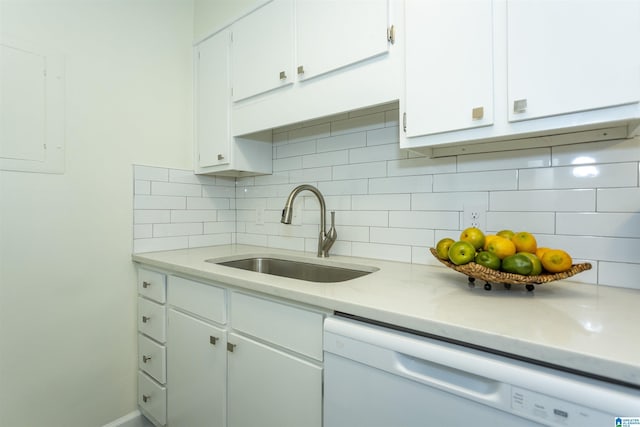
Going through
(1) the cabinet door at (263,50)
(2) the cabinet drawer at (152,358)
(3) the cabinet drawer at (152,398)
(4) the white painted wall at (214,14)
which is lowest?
(3) the cabinet drawer at (152,398)

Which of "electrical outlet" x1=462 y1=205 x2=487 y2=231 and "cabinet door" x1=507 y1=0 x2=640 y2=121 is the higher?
"cabinet door" x1=507 y1=0 x2=640 y2=121

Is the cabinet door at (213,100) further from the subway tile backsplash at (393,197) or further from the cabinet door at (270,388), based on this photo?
the cabinet door at (270,388)

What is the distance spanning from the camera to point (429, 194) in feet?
4.64

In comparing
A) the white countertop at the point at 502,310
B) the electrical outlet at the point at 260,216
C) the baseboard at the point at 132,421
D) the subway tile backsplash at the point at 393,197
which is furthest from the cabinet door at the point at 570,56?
the baseboard at the point at 132,421

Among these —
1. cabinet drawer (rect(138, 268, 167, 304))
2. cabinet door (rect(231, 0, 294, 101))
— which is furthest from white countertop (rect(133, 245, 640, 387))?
cabinet door (rect(231, 0, 294, 101))

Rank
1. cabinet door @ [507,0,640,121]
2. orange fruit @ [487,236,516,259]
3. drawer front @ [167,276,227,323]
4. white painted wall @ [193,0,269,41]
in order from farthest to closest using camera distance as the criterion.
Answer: white painted wall @ [193,0,269,41] < drawer front @ [167,276,227,323] < orange fruit @ [487,236,516,259] < cabinet door @ [507,0,640,121]

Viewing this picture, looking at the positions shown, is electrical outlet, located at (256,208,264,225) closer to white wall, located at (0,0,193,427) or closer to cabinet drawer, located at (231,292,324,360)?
white wall, located at (0,0,193,427)

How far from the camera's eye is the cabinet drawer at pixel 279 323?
1.00 m

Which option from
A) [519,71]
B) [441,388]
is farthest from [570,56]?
[441,388]

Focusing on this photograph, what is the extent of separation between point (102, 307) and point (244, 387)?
3.25 ft

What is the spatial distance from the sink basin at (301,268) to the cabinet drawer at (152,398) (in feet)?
2.33

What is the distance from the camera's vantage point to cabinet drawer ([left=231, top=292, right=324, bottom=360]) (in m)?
1.00

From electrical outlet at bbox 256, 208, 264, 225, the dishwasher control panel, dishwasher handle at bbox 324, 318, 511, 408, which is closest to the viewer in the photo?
the dishwasher control panel

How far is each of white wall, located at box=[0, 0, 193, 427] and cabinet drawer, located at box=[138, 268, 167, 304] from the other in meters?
0.08
